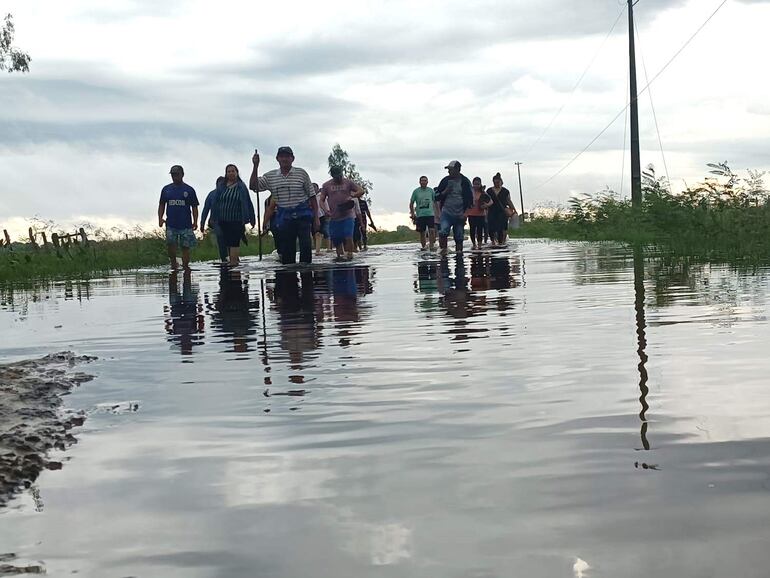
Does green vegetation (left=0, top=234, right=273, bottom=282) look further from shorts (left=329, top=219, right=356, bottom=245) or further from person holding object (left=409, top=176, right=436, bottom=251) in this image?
person holding object (left=409, top=176, right=436, bottom=251)

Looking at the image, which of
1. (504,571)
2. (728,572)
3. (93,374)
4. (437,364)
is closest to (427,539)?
(504,571)

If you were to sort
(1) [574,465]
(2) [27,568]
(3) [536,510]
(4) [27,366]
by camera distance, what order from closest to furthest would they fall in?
1. (2) [27,568]
2. (3) [536,510]
3. (1) [574,465]
4. (4) [27,366]

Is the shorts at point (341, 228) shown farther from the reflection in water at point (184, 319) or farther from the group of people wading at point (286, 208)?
the reflection in water at point (184, 319)

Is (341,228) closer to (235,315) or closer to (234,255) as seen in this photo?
(234,255)

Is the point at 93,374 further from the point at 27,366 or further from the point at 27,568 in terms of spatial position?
the point at 27,568

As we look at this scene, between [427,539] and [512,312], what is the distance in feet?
22.4

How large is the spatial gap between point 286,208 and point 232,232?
3688 mm

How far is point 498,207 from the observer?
30203mm

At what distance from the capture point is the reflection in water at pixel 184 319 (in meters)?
8.56

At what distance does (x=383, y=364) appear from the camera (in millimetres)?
6828

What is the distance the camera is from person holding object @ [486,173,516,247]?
2997cm

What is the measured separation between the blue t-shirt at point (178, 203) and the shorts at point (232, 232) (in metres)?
0.88

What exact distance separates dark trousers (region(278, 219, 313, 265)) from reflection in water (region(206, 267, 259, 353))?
9.44 feet

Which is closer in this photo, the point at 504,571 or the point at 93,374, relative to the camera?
the point at 504,571
